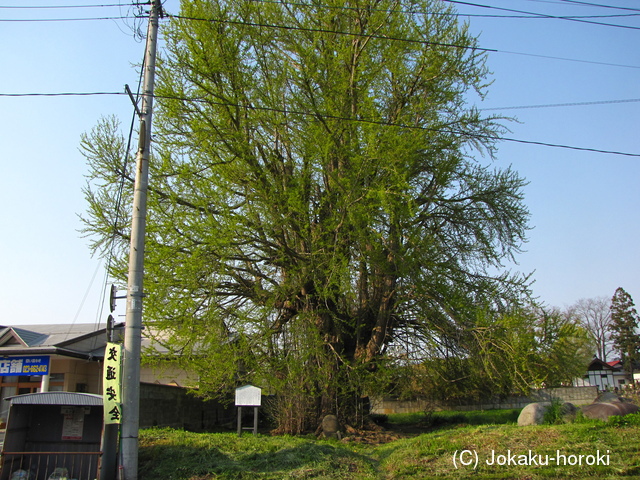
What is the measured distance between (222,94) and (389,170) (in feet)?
15.2

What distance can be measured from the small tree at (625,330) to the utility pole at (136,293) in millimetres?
52812

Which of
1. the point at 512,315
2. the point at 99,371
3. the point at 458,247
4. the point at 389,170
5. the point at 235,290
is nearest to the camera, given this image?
the point at 389,170

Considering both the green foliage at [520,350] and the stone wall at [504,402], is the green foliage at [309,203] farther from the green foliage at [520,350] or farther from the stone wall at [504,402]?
the stone wall at [504,402]

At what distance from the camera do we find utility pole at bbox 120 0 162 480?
307 inches

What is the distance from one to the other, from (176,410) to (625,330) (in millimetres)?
48774

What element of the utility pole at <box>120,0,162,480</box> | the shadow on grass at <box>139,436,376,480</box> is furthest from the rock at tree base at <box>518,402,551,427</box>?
the utility pole at <box>120,0,162,480</box>

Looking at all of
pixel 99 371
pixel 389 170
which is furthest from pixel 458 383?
pixel 99 371

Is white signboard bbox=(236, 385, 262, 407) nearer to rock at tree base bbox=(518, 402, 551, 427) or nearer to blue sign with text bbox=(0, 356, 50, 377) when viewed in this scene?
rock at tree base bbox=(518, 402, 551, 427)

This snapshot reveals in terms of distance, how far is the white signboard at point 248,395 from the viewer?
39.8ft

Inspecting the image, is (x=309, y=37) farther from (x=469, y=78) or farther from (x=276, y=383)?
(x=276, y=383)

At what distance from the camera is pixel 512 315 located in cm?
1338

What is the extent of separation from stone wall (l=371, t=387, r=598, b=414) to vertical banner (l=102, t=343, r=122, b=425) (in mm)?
13294

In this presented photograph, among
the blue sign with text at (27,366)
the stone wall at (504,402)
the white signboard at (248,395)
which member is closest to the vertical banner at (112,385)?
the white signboard at (248,395)

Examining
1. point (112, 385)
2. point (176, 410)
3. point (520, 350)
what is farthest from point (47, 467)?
point (520, 350)
